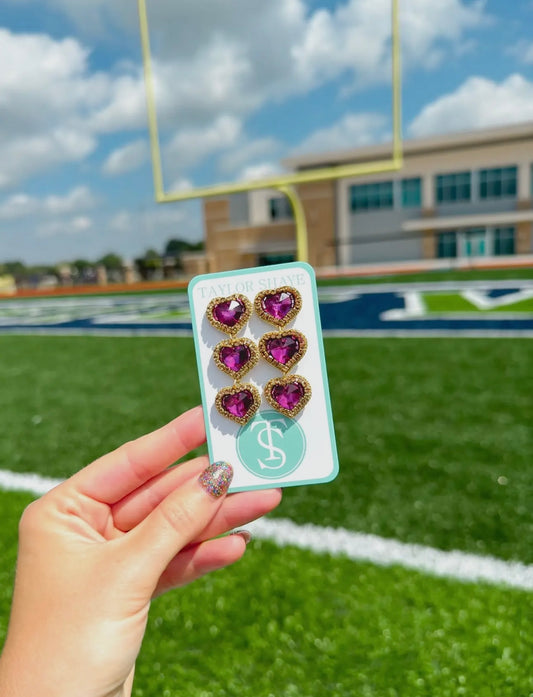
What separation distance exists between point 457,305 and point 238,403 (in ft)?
30.9

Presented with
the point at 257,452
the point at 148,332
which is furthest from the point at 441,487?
the point at 148,332

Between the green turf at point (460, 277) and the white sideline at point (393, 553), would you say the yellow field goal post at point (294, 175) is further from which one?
the green turf at point (460, 277)

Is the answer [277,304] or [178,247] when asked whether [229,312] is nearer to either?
[277,304]

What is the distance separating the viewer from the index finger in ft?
3.48

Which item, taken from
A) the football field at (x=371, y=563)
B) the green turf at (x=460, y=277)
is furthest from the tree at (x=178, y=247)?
the football field at (x=371, y=563)

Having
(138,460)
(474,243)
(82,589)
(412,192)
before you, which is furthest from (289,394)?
(412,192)

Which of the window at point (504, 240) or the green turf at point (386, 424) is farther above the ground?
the window at point (504, 240)

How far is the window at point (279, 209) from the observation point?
31.0 m

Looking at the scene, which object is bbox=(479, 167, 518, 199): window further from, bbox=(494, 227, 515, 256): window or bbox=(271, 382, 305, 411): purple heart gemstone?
bbox=(271, 382, 305, 411): purple heart gemstone

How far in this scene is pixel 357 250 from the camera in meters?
29.1

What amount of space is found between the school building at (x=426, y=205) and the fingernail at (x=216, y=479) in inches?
1116

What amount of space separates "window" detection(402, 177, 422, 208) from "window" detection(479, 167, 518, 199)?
3.16 meters

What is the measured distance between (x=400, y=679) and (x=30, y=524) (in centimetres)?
115

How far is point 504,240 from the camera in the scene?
88.5ft
